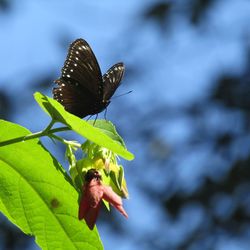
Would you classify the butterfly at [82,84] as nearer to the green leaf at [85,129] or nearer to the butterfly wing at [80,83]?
the butterfly wing at [80,83]

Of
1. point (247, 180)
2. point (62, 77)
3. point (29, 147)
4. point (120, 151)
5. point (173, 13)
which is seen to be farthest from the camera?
point (173, 13)

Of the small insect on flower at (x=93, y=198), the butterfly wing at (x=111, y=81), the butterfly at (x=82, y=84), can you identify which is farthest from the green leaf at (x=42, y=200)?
the butterfly wing at (x=111, y=81)

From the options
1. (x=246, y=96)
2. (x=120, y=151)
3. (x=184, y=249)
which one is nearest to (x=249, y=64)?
(x=246, y=96)

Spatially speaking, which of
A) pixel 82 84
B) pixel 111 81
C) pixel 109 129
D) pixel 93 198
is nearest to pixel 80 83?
pixel 82 84

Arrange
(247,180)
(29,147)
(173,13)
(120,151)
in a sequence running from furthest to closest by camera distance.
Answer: (173,13), (247,180), (29,147), (120,151)

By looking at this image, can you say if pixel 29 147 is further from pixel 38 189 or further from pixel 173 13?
pixel 173 13

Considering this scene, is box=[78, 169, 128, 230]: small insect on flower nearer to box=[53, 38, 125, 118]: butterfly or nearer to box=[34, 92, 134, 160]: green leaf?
box=[34, 92, 134, 160]: green leaf

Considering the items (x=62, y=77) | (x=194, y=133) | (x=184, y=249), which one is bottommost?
(x=62, y=77)
